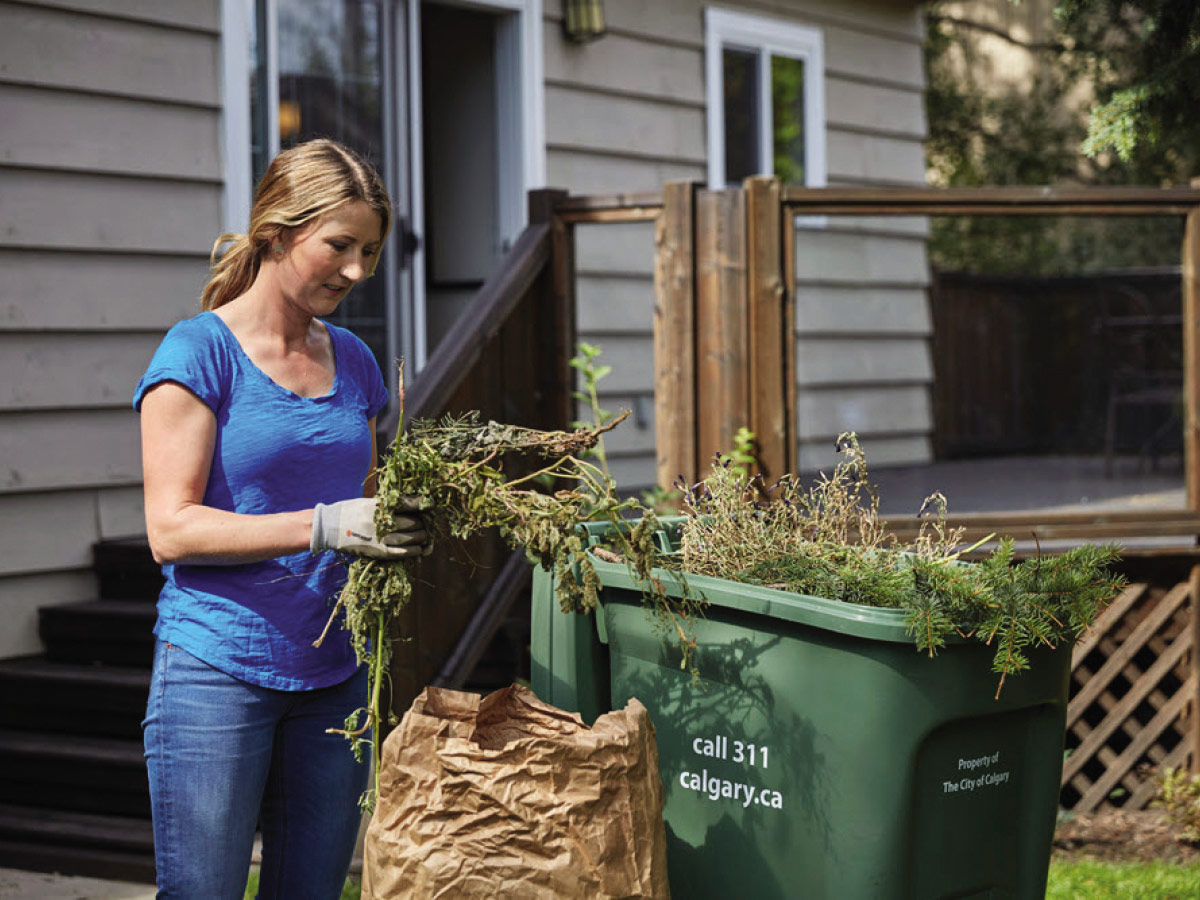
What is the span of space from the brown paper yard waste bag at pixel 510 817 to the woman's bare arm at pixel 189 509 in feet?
1.14

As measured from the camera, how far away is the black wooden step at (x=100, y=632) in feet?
16.0

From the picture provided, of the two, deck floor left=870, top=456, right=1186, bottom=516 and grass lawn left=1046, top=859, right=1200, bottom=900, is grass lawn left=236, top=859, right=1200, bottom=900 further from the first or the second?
deck floor left=870, top=456, right=1186, bottom=516

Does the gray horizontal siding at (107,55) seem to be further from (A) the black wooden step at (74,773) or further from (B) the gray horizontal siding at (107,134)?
(A) the black wooden step at (74,773)

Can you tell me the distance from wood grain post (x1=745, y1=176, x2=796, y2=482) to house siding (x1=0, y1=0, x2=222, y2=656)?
206cm

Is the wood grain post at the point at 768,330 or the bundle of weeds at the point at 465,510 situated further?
the wood grain post at the point at 768,330

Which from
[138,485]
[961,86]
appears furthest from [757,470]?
[961,86]

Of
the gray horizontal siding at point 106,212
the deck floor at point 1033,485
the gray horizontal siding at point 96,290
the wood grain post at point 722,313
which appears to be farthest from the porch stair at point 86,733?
the deck floor at point 1033,485

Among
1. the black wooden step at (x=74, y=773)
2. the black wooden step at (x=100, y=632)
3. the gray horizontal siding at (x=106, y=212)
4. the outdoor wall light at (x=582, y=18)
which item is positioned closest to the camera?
the black wooden step at (x=74, y=773)

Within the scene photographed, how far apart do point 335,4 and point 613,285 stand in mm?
1741

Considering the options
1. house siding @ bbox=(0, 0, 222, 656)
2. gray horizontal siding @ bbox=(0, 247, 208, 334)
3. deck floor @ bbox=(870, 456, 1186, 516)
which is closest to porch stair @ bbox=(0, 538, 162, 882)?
house siding @ bbox=(0, 0, 222, 656)

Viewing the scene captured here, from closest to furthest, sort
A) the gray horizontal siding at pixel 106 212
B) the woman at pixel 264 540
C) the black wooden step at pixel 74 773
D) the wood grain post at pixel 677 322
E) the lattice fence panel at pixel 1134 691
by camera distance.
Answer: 1. the woman at pixel 264 540
2. the black wooden step at pixel 74 773
3. the gray horizontal siding at pixel 106 212
4. the wood grain post at pixel 677 322
5. the lattice fence panel at pixel 1134 691

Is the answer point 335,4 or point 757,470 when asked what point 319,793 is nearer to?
point 757,470

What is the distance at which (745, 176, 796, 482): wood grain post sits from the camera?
5.04 m

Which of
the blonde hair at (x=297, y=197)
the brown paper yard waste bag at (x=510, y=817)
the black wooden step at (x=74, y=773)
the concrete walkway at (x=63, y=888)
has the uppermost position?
the blonde hair at (x=297, y=197)
